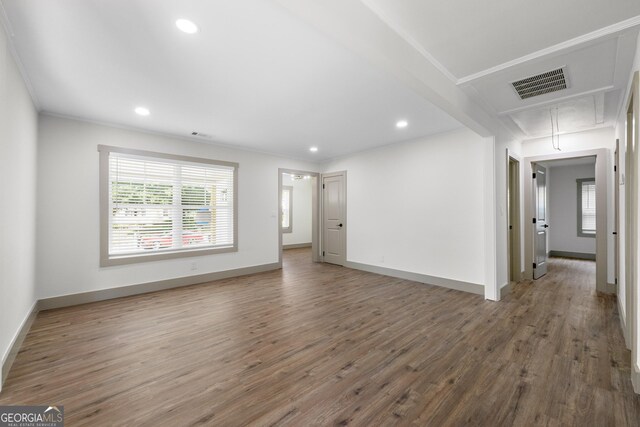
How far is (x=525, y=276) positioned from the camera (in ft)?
16.8

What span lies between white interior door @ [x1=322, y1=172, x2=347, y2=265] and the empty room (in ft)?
1.50

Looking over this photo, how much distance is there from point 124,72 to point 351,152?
442 cm

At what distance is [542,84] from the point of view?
2910 mm

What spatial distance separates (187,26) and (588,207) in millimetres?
9707

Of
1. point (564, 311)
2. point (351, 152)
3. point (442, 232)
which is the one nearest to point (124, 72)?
point (351, 152)

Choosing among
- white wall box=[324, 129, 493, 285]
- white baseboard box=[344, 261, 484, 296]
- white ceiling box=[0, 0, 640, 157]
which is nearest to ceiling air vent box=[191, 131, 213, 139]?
white ceiling box=[0, 0, 640, 157]

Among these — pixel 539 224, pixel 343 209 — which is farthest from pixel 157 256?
pixel 539 224

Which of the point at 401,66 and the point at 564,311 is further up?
the point at 401,66

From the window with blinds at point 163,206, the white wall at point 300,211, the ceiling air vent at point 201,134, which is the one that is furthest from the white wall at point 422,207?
the white wall at point 300,211

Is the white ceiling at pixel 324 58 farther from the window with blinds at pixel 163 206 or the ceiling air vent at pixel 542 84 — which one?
the window with blinds at pixel 163 206

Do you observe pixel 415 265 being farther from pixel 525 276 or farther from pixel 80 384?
pixel 80 384

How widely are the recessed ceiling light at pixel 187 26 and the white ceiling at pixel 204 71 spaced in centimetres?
4

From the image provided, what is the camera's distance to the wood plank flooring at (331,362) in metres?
1.78

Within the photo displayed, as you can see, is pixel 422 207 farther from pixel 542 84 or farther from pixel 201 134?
pixel 201 134
